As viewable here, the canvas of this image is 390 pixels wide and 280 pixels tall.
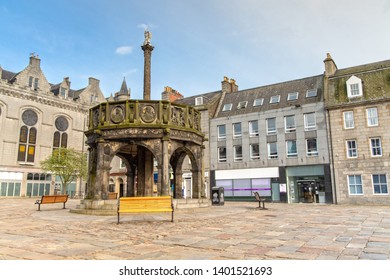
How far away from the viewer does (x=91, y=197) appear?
53.1 ft

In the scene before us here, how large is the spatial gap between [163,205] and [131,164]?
8748 mm

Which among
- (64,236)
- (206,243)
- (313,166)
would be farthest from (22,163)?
(206,243)

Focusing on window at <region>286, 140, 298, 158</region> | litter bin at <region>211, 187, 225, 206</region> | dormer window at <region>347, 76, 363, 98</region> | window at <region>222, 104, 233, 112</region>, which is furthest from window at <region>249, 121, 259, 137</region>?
litter bin at <region>211, 187, 225, 206</region>

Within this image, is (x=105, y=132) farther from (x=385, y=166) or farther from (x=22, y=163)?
(x=22, y=163)

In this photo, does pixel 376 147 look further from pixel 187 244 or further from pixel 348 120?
pixel 187 244

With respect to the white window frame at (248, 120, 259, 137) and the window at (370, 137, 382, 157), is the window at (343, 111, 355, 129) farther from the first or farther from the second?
the white window frame at (248, 120, 259, 137)

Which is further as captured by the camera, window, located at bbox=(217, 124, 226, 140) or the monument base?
window, located at bbox=(217, 124, 226, 140)

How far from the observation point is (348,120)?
2997 centimetres

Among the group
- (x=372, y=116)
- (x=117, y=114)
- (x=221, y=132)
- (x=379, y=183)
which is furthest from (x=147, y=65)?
(x=379, y=183)

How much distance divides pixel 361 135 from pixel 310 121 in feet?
17.0

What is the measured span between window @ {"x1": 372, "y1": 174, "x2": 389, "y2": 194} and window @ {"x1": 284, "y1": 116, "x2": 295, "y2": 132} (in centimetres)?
919

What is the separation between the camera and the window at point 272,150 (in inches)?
1347

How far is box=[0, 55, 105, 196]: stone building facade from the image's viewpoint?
45.1m

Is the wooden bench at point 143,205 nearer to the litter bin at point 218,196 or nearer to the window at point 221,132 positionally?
the litter bin at point 218,196
